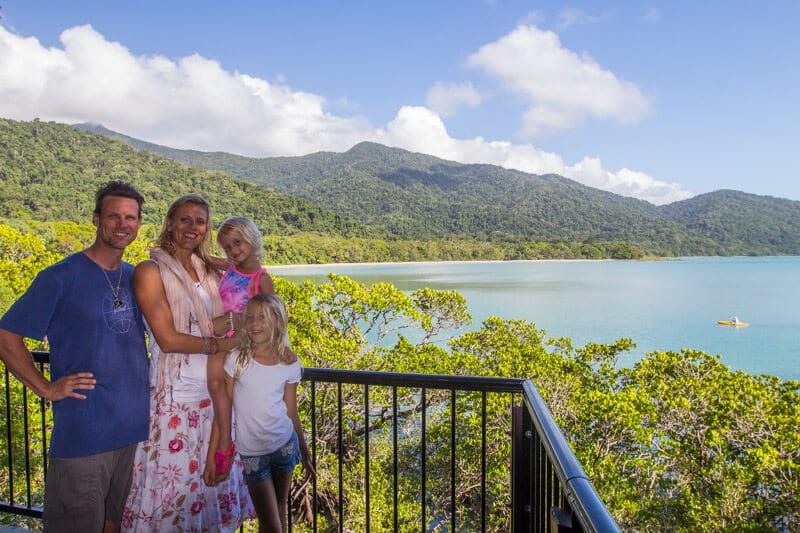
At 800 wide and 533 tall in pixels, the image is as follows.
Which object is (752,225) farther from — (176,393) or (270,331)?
(176,393)

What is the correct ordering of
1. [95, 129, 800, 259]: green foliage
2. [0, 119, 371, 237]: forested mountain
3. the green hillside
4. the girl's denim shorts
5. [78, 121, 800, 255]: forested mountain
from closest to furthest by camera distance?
the girl's denim shorts → [0, 119, 371, 237]: forested mountain → [95, 129, 800, 259]: green foliage → [78, 121, 800, 255]: forested mountain → the green hillside

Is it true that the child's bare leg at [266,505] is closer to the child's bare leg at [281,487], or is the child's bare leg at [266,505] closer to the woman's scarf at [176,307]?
the child's bare leg at [281,487]

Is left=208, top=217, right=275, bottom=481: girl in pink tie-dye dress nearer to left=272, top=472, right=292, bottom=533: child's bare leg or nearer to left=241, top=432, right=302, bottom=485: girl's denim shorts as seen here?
left=241, top=432, right=302, bottom=485: girl's denim shorts

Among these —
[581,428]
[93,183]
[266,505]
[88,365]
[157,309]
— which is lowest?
[581,428]

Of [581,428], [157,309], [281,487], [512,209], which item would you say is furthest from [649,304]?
[512,209]

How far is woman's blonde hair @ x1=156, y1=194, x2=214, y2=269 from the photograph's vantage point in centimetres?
182

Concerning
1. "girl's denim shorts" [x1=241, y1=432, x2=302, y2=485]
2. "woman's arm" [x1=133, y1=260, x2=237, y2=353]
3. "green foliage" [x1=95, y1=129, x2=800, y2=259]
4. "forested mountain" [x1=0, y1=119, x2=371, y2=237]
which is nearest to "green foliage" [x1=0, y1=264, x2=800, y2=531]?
"girl's denim shorts" [x1=241, y1=432, x2=302, y2=485]

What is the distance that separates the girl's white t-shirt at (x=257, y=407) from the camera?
5.82ft

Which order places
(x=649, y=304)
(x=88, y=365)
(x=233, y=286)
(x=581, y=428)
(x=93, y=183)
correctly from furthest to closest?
1. (x=649, y=304)
2. (x=93, y=183)
3. (x=581, y=428)
4. (x=233, y=286)
5. (x=88, y=365)

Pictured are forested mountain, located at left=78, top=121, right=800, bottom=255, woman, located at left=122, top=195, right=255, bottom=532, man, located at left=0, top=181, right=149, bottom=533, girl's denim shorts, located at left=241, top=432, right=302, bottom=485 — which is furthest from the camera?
forested mountain, located at left=78, top=121, right=800, bottom=255

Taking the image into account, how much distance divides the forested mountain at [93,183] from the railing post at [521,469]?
2155 centimetres

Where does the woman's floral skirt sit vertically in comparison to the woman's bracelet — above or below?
below

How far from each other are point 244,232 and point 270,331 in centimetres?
46

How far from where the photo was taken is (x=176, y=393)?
177 centimetres
